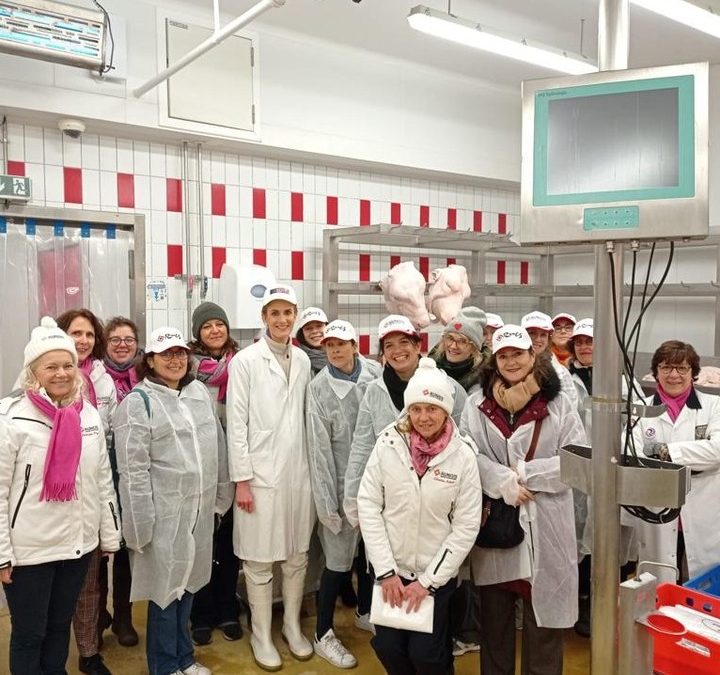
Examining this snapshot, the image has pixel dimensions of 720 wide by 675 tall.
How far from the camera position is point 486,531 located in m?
2.21

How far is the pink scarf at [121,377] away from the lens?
9.07 ft

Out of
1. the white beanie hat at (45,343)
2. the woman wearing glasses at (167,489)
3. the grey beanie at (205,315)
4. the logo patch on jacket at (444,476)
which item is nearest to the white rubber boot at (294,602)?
the woman wearing glasses at (167,489)

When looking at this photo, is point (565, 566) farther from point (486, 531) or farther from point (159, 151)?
point (159, 151)

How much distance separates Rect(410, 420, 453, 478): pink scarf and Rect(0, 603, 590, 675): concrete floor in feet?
3.53

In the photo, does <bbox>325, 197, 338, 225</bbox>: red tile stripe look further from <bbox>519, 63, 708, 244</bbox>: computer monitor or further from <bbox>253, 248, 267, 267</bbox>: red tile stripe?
<bbox>519, 63, 708, 244</bbox>: computer monitor

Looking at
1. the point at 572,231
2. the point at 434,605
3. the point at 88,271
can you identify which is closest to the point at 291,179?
the point at 88,271

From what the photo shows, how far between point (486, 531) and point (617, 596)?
91 cm

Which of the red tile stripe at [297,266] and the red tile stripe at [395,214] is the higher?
the red tile stripe at [395,214]

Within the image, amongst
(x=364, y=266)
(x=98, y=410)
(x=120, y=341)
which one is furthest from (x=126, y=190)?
(x=364, y=266)

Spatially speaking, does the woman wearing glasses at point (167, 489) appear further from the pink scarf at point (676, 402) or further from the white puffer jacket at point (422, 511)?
the pink scarf at point (676, 402)

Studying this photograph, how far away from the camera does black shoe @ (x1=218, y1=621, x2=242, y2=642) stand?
9.65 feet

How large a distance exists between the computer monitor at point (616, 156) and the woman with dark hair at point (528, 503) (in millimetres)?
993

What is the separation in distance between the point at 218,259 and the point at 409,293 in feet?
3.90

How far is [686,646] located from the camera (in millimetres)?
1760
